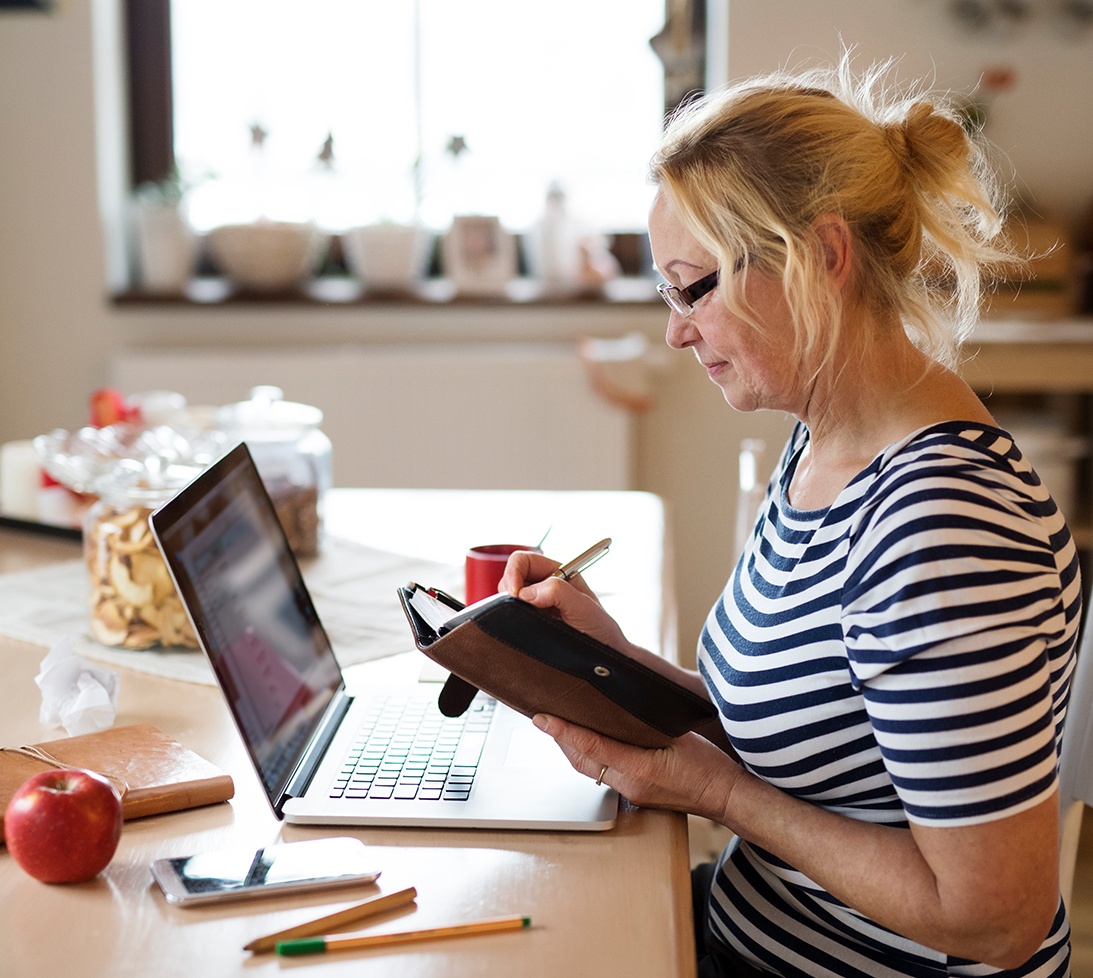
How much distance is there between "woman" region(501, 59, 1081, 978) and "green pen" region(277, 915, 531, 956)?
0.20m

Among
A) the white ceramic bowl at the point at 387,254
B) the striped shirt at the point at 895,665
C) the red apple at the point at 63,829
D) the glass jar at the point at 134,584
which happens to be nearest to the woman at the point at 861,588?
the striped shirt at the point at 895,665

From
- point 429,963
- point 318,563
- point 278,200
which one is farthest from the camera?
point 278,200

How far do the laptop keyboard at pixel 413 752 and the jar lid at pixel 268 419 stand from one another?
0.63m

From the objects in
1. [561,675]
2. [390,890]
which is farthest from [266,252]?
[390,890]

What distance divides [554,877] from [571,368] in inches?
85.1

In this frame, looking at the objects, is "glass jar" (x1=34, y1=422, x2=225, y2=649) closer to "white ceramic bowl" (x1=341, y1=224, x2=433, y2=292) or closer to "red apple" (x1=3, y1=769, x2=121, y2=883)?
"red apple" (x1=3, y1=769, x2=121, y2=883)

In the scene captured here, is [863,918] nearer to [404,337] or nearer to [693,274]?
[693,274]

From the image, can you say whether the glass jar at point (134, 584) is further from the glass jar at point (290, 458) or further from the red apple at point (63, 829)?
the red apple at point (63, 829)

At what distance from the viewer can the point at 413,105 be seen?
10.1 feet

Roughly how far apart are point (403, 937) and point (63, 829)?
0.23 meters

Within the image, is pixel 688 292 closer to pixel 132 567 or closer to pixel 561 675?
pixel 561 675

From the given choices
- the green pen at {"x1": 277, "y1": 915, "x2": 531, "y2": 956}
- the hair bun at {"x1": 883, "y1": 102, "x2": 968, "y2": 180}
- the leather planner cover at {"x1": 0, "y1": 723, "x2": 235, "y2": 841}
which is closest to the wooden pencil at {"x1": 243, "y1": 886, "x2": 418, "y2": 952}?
the green pen at {"x1": 277, "y1": 915, "x2": 531, "y2": 956}

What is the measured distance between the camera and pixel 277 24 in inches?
120

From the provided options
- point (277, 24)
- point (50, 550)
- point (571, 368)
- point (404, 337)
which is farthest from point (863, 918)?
point (277, 24)
